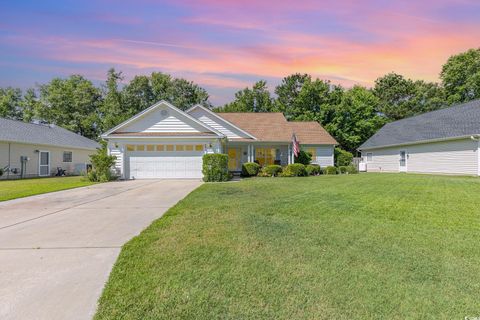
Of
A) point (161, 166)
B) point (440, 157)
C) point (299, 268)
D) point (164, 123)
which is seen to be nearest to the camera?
point (299, 268)

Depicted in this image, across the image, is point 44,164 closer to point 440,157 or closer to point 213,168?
point 213,168

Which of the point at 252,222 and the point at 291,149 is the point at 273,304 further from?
the point at 291,149

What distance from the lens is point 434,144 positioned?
2120cm

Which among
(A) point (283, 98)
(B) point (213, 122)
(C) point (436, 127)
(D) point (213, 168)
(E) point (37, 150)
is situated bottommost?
(D) point (213, 168)

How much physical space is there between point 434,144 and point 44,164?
30.4 metres

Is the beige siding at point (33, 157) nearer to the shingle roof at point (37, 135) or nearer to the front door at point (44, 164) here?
the front door at point (44, 164)

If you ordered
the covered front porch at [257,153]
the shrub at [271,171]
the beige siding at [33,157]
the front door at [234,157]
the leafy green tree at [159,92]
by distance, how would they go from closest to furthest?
the beige siding at [33,157] → the shrub at [271,171] → the covered front porch at [257,153] → the front door at [234,157] → the leafy green tree at [159,92]

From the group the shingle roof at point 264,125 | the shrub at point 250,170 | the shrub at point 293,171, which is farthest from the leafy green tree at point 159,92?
the shrub at point 293,171

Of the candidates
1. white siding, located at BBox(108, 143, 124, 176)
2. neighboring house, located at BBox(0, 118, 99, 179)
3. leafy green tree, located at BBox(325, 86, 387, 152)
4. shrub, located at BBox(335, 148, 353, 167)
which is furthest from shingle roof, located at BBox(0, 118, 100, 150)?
leafy green tree, located at BBox(325, 86, 387, 152)

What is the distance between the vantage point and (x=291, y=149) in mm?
22922

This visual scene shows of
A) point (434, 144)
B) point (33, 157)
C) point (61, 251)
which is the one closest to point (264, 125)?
point (434, 144)

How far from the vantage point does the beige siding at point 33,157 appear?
64.5 ft

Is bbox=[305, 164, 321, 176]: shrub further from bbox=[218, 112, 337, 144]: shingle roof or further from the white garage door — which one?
the white garage door

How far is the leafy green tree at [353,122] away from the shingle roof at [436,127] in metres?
6.44
